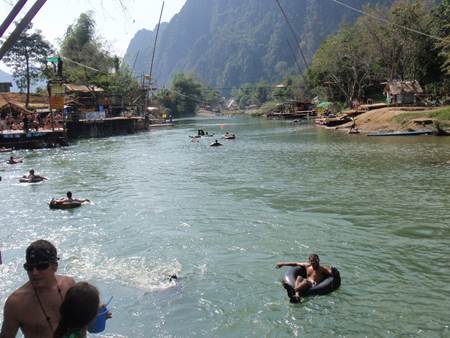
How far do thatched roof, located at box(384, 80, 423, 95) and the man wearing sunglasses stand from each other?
7378cm

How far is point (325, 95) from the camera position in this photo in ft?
356

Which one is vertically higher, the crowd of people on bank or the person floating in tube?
the crowd of people on bank

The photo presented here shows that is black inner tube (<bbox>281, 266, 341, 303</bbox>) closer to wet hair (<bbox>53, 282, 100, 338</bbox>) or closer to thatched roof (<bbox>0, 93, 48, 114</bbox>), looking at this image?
wet hair (<bbox>53, 282, 100, 338</bbox>)

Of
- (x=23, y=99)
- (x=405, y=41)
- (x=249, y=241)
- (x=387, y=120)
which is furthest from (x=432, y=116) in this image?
(x=23, y=99)

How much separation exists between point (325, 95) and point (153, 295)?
102m

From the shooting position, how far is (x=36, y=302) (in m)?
4.68

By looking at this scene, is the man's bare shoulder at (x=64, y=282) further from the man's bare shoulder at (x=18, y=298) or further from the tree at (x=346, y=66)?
the tree at (x=346, y=66)

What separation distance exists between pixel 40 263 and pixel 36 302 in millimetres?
411

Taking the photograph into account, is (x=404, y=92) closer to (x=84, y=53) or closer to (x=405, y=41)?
(x=405, y=41)

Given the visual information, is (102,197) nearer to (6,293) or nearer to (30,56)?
(6,293)

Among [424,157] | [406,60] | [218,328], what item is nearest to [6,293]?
[218,328]

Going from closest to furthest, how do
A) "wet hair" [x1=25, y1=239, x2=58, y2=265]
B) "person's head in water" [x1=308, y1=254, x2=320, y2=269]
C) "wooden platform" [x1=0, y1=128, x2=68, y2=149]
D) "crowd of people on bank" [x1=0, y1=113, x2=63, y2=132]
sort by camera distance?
"wet hair" [x1=25, y1=239, x2=58, y2=265]
"person's head in water" [x1=308, y1=254, x2=320, y2=269]
"wooden platform" [x1=0, y1=128, x2=68, y2=149]
"crowd of people on bank" [x1=0, y1=113, x2=63, y2=132]

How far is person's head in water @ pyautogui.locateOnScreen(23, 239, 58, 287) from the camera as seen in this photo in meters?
4.60

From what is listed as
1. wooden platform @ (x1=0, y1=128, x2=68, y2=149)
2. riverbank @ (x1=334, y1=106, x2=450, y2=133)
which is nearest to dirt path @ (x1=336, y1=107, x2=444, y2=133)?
riverbank @ (x1=334, y1=106, x2=450, y2=133)
